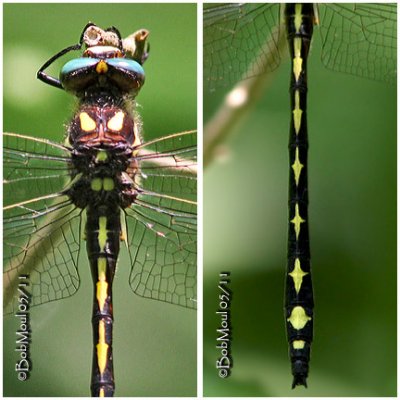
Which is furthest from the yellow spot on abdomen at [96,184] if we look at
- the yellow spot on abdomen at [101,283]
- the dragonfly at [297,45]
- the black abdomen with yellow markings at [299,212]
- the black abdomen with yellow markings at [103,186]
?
the black abdomen with yellow markings at [299,212]

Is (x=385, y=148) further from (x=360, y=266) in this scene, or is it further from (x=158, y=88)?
(x=158, y=88)

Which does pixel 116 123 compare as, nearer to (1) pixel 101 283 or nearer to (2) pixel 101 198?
(2) pixel 101 198

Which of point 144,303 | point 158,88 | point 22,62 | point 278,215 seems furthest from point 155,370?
point 22,62

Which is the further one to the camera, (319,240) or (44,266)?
(319,240)

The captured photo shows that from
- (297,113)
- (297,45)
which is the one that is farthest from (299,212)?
(297,45)

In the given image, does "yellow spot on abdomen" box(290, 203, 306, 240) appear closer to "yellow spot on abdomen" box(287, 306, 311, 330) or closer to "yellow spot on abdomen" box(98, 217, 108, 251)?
"yellow spot on abdomen" box(287, 306, 311, 330)
